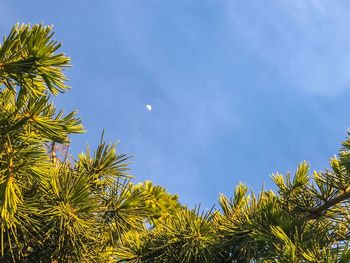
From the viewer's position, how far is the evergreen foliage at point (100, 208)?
7.12ft

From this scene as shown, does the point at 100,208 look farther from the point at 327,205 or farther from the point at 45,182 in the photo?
the point at 327,205

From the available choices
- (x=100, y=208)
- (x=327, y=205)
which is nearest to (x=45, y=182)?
(x=100, y=208)

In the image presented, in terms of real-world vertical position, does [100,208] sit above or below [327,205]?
below

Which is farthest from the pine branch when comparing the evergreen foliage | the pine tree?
the pine tree

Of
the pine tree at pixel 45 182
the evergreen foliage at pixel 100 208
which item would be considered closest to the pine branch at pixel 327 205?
the evergreen foliage at pixel 100 208

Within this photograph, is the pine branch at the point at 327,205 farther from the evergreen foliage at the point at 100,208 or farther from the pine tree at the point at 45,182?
the pine tree at the point at 45,182

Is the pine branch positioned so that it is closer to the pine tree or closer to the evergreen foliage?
the evergreen foliage

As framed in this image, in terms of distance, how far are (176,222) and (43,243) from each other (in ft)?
2.47

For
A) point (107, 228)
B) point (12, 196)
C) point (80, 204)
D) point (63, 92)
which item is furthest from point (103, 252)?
point (63, 92)

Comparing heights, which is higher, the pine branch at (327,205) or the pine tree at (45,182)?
the pine branch at (327,205)

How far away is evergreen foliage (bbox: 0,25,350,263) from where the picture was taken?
217 centimetres

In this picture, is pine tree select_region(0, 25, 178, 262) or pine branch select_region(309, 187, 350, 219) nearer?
pine tree select_region(0, 25, 178, 262)

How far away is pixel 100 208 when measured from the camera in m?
2.83

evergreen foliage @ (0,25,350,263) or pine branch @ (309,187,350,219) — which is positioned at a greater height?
pine branch @ (309,187,350,219)
